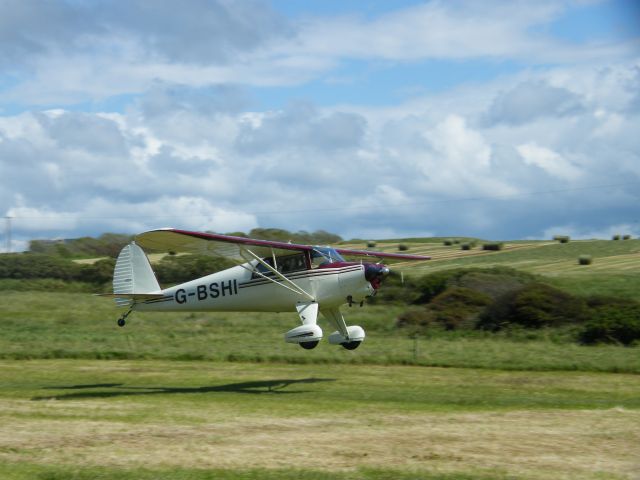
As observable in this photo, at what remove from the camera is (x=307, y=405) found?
1592cm

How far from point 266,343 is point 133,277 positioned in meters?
6.02

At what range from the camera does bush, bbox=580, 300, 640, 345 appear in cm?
2489

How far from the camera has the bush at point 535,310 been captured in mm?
27844

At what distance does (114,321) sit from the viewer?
34125 millimetres

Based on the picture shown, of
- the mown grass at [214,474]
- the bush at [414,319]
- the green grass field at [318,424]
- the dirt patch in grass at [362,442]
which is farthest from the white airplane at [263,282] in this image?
the bush at [414,319]

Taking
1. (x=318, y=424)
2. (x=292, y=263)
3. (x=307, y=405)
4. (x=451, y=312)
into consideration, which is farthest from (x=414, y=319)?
(x=318, y=424)

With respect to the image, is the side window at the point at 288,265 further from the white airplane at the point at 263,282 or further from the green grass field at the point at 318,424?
the green grass field at the point at 318,424

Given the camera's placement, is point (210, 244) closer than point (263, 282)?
Yes

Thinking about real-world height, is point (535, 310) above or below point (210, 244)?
below

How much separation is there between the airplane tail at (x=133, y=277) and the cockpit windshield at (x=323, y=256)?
4.18 m

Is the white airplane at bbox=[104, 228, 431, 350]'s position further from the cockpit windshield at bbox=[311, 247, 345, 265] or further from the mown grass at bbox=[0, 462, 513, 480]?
the mown grass at bbox=[0, 462, 513, 480]

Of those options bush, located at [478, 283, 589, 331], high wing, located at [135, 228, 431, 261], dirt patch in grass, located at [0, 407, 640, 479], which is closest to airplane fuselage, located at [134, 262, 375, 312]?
high wing, located at [135, 228, 431, 261]

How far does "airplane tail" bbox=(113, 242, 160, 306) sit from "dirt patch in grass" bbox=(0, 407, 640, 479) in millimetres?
7029

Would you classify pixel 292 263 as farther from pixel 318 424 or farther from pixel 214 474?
pixel 214 474
